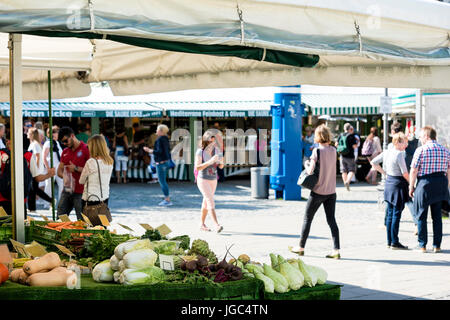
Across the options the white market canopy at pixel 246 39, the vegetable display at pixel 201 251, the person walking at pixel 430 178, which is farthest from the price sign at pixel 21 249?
the person walking at pixel 430 178

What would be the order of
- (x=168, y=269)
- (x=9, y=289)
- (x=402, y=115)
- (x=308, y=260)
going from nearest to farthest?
(x=9, y=289) → (x=168, y=269) → (x=308, y=260) → (x=402, y=115)

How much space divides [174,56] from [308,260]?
393 cm

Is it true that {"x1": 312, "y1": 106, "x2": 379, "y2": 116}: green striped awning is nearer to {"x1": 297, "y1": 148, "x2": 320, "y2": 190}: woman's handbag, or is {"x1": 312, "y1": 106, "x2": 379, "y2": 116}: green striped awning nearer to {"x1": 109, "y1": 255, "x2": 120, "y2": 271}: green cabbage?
{"x1": 297, "y1": 148, "x2": 320, "y2": 190}: woman's handbag

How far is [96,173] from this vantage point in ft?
28.6

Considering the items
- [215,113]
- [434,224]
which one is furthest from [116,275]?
[215,113]

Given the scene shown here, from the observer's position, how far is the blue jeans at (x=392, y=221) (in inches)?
396

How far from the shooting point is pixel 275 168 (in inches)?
690

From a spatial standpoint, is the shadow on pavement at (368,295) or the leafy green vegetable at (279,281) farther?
the shadow on pavement at (368,295)

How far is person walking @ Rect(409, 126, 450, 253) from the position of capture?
31.8 ft

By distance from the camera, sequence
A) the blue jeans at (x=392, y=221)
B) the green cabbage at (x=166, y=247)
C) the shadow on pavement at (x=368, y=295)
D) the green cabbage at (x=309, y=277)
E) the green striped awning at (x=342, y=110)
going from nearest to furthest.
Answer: the green cabbage at (x=309, y=277) → the green cabbage at (x=166, y=247) → the shadow on pavement at (x=368, y=295) → the blue jeans at (x=392, y=221) → the green striped awning at (x=342, y=110)

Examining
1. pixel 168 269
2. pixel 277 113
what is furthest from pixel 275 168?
pixel 168 269

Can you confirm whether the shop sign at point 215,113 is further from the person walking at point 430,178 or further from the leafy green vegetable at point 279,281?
the leafy green vegetable at point 279,281

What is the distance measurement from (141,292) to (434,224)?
6.87 meters
